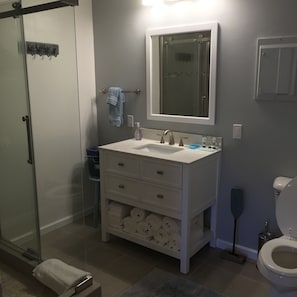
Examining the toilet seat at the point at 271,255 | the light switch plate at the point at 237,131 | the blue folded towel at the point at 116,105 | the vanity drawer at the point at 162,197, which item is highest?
the blue folded towel at the point at 116,105

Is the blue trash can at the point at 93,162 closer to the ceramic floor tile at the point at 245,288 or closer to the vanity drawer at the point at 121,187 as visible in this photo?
the vanity drawer at the point at 121,187

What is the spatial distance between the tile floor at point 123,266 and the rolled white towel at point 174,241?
175mm

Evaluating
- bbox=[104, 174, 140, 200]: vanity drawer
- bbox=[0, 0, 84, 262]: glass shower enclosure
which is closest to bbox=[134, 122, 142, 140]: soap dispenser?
bbox=[104, 174, 140, 200]: vanity drawer

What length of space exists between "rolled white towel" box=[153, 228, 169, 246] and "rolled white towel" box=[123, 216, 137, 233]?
201mm

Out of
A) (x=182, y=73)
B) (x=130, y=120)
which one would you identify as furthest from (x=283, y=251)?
(x=130, y=120)

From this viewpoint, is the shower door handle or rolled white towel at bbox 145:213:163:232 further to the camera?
rolled white towel at bbox 145:213:163:232

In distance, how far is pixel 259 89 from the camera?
8.09ft

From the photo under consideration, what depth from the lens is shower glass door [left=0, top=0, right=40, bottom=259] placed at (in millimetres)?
2521

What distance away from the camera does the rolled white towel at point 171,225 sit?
2.58m

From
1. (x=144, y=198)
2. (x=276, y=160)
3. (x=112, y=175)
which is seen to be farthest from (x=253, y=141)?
(x=112, y=175)

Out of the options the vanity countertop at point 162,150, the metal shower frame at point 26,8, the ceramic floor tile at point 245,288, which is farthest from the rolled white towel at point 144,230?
the metal shower frame at point 26,8

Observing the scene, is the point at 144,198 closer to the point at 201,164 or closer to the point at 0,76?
the point at 201,164

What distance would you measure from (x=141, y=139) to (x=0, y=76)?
1315 mm

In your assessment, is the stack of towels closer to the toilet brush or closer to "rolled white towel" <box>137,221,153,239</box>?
"rolled white towel" <box>137,221,153,239</box>
